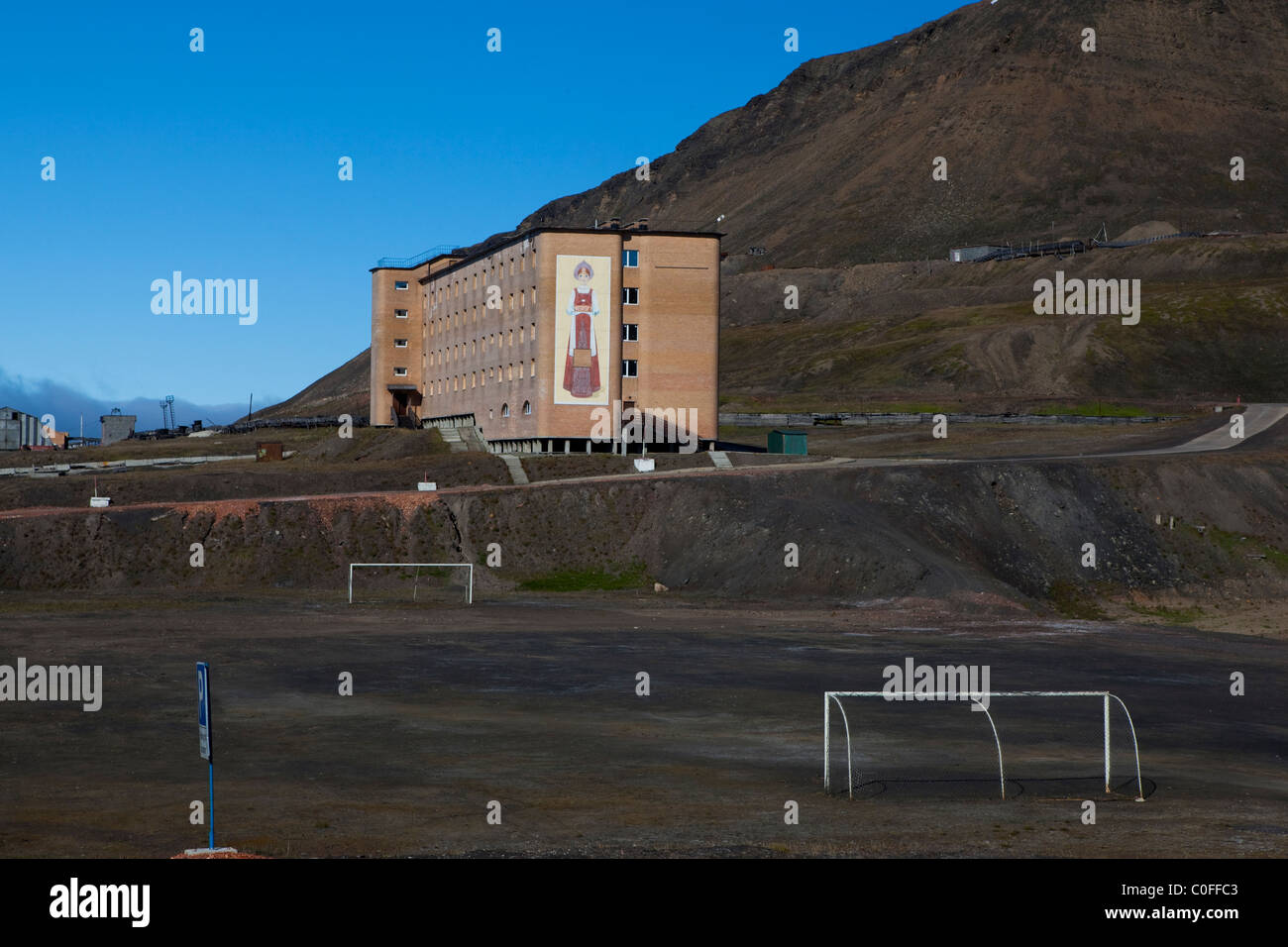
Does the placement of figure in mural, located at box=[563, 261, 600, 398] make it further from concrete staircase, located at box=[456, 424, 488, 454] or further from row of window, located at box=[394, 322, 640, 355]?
concrete staircase, located at box=[456, 424, 488, 454]

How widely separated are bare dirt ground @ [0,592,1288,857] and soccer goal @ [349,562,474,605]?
8.63 meters

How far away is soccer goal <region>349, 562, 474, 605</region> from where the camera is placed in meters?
62.6

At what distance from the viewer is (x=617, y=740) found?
30734mm

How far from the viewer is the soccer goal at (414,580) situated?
62.6 meters

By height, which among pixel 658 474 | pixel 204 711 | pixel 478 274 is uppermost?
pixel 478 274

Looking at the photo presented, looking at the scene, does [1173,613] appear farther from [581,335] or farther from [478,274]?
[478,274]

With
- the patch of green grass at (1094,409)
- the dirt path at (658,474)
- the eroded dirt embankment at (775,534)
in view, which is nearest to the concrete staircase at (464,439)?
the dirt path at (658,474)

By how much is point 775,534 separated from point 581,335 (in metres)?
35.0

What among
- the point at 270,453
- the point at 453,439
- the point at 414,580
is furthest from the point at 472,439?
the point at 414,580

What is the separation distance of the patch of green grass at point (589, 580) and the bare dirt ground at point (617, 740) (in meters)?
11.7
